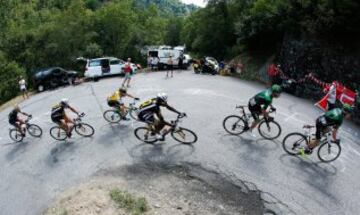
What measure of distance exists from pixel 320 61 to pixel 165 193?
16390mm

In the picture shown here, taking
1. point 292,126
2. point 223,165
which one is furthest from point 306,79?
point 223,165

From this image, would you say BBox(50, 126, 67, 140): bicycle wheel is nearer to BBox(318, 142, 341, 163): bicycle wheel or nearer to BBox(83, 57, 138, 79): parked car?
BBox(318, 142, 341, 163): bicycle wheel

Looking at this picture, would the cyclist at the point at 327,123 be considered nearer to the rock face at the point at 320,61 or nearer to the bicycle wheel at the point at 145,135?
the bicycle wheel at the point at 145,135

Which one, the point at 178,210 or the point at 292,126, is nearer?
the point at 178,210

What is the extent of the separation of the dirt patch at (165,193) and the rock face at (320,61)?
1058 centimetres

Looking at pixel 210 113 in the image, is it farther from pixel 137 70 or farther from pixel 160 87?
pixel 137 70

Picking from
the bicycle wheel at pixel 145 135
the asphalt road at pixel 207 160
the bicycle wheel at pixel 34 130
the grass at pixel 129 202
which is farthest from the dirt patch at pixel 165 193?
the bicycle wheel at pixel 34 130

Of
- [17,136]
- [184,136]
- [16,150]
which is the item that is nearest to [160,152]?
[184,136]

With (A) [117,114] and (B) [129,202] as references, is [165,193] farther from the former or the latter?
(A) [117,114]

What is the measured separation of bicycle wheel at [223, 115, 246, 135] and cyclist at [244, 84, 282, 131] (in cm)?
50

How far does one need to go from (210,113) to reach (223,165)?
18.4 ft

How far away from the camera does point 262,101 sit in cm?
1391

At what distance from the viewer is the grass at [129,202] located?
10.4 meters

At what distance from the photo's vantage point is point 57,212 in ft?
35.7
